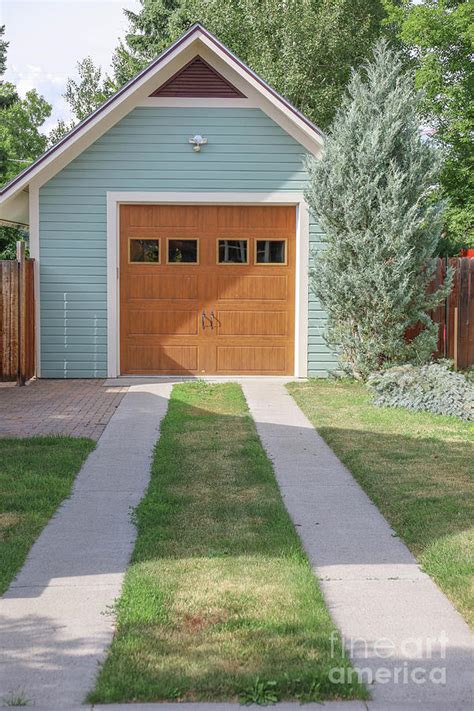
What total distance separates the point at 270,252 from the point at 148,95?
3164 millimetres

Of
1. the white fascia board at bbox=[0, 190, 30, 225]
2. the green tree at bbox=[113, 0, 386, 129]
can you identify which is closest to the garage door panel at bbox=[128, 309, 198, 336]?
the white fascia board at bbox=[0, 190, 30, 225]

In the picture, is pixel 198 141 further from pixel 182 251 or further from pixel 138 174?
pixel 182 251

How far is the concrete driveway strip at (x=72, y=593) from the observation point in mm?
3451

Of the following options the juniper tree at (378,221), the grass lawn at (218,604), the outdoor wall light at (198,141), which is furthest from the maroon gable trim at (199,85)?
the grass lawn at (218,604)

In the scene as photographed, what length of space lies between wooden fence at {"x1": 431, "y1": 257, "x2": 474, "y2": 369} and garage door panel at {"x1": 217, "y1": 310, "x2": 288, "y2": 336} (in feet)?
8.34

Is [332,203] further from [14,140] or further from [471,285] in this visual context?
[14,140]

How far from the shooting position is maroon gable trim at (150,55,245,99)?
13.4 metres

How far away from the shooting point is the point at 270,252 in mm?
13852

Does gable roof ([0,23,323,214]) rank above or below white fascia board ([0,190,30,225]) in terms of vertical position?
above

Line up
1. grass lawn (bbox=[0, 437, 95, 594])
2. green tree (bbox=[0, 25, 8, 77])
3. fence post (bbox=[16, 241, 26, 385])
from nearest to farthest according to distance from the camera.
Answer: grass lawn (bbox=[0, 437, 95, 594]) < fence post (bbox=[16, 241, 26, 385]) < green tree (bbox=[0, 25, 8, 77])

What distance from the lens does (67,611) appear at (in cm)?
417

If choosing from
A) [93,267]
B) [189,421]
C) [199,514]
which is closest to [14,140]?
[93,267]

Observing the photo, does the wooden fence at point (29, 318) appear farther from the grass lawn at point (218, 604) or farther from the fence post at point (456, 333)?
the grass lawn at point (218, 604)

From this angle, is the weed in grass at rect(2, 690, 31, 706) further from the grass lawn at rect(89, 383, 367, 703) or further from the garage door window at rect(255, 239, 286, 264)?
the garage door window at rect(255, 239, 286, 264)
